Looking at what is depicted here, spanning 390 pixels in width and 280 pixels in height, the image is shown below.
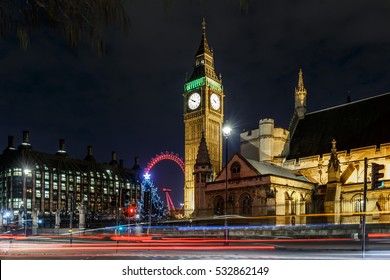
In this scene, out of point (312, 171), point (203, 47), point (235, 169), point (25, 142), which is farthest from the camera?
point (25, 142)

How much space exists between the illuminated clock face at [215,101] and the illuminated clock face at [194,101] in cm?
305

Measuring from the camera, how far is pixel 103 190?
149m

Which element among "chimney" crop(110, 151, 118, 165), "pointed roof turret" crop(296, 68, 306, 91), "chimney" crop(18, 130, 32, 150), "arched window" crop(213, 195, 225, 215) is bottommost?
"arched window" crop(213, 195, 225, 215)

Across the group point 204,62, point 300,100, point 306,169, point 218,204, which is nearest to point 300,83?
point 300,100

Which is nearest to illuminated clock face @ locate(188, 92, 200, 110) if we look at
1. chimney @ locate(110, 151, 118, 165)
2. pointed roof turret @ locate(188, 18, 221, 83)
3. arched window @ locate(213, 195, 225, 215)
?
pointed roof turret @ locate(188, 18, 221, 83)

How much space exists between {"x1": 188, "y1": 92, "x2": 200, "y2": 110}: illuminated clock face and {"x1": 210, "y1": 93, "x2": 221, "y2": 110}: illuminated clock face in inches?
120

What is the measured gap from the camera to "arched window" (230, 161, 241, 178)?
167 ft

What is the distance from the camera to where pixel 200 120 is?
300ft

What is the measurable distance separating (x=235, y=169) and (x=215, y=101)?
45729 millimetres

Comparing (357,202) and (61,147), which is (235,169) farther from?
(61,147)

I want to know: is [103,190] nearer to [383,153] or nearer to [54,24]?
[383,153]

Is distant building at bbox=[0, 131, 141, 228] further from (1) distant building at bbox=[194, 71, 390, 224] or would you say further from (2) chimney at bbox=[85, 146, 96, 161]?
(1) distant building at bbox=[194, 71, 390, 224]

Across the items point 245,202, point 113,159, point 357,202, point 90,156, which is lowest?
point 245,202

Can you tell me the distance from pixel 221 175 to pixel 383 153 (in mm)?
18934
